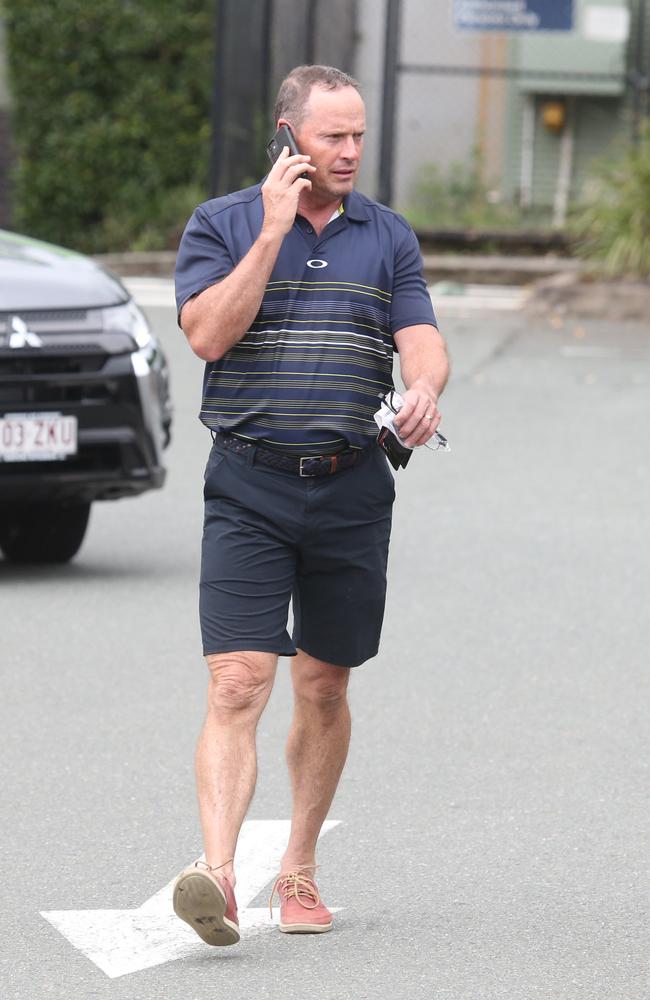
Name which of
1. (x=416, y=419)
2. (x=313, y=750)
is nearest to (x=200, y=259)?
(x=416, y=419)

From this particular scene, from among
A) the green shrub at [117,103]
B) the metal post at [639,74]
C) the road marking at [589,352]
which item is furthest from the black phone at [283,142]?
the green shrub at [117,103]

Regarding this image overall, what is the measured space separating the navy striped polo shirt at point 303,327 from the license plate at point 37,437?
3949 mm

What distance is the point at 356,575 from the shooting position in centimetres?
470

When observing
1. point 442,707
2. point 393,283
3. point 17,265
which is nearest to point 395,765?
point 442,707

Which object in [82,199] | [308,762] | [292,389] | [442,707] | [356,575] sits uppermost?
[292,389]

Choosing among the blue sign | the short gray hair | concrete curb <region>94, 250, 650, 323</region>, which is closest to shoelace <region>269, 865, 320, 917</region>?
the short gray hair

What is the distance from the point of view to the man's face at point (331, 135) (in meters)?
4.49

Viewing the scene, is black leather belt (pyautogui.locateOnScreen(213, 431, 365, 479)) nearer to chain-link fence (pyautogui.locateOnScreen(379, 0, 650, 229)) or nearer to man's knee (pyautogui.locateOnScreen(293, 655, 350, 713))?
man's knee (pyautogui.locateOnScreen(293, 655, 350, 713))

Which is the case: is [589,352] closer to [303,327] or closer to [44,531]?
[44,531]

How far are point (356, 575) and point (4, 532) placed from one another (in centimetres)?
489

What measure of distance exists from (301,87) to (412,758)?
2417 millimetres

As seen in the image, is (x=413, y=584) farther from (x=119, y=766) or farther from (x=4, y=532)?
(x=119, y=766)

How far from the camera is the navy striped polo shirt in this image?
4543 mm

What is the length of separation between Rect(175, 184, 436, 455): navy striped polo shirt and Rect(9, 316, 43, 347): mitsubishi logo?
13.0 ft
